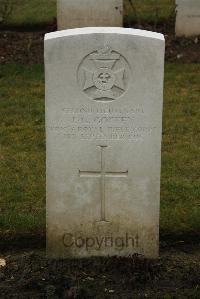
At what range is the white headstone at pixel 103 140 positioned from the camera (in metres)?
4.38

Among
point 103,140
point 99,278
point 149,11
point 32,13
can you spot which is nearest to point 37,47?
point 32,13

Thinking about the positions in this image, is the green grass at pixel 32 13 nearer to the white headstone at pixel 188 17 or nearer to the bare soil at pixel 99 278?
the white headstone at pixel 188 17

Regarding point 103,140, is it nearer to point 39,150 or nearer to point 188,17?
point 39,150

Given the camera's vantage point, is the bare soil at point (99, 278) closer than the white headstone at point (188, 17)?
Yes

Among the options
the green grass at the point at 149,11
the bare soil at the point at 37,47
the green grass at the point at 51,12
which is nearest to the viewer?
the bare soil at the point at 37,47

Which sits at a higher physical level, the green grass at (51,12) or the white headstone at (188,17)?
the green grass at (51,12)

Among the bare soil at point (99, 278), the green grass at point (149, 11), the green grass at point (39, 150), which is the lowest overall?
the bare soil at point (99, 278)

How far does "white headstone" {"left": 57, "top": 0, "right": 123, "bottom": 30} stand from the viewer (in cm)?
1059

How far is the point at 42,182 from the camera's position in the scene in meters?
6.03

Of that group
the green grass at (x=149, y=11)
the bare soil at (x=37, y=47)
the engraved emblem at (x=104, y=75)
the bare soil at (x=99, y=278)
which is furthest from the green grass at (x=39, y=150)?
the green grass at (x=149, y=11)

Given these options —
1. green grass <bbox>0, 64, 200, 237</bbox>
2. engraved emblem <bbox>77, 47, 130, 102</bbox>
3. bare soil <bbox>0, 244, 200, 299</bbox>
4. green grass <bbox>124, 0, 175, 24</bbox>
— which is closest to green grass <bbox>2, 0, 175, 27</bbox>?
green grass <bbox>124, 0, 175, 24</bbox>

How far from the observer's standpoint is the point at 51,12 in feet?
40.9

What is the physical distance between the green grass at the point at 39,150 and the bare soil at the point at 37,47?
365 mm

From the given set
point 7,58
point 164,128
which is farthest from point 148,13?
point 164,128
